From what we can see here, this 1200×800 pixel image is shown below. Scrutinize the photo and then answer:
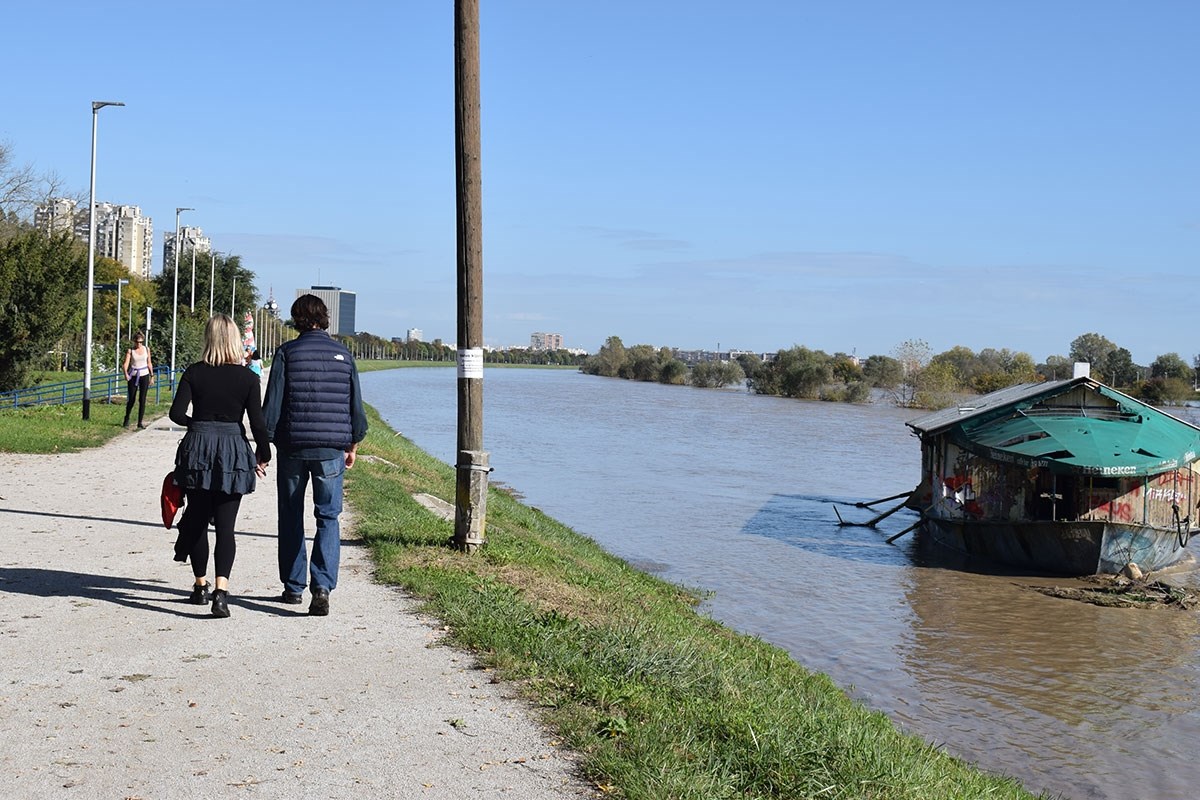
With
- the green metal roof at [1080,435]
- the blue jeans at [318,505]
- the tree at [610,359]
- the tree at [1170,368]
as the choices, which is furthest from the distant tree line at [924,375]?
the blue jeans at [318,505]

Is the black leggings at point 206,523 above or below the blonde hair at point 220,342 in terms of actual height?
below

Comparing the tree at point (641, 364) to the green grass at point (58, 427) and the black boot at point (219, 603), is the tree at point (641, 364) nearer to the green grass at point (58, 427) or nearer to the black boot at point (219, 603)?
the green grass at point (58, 427)

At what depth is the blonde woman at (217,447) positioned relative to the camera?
7.85 m

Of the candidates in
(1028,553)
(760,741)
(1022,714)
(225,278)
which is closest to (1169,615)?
(1028,553)

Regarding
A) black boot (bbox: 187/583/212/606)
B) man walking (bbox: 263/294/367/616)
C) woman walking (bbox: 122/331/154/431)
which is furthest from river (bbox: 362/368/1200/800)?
woman walking (bbox: 122/331/154/431)

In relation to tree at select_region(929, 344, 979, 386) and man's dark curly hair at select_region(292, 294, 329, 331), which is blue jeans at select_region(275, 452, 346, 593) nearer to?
man's dark curly hair at select_region(292, 294, 329, 331)

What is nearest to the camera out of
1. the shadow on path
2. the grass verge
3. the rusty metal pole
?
the grass verge

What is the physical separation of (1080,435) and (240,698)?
754 inches

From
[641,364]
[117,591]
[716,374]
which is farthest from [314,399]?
[641,364]

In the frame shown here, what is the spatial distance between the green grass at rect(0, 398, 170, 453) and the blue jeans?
45.2 ft

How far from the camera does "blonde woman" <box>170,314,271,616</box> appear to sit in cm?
785

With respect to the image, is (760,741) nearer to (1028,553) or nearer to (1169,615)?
(1169,615)

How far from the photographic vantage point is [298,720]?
19.1ft

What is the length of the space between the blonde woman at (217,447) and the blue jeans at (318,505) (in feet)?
0.69
